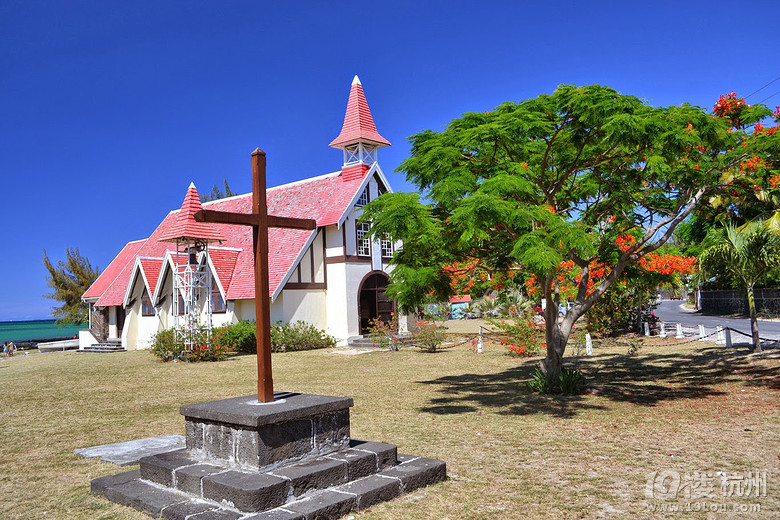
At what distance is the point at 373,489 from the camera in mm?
5992

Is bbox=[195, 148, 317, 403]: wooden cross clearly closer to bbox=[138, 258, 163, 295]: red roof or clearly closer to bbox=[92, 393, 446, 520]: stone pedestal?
bbox=[92, 393, 446, 520]: stone pedestal

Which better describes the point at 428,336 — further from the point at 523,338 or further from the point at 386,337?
the point at 523,338

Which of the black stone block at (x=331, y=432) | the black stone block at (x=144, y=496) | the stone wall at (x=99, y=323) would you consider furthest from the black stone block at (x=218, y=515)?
the stone wall at (x=99, y=323)

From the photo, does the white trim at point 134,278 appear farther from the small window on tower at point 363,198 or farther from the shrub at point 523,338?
the shrub at point 523,338

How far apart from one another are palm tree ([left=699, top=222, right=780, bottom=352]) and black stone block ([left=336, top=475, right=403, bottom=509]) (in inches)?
512

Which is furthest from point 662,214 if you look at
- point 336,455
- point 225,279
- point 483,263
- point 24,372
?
point 24,372

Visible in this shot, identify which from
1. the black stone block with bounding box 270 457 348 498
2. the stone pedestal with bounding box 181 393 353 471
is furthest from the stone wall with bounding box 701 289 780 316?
the black stone block with bounding box 270 457 348 498

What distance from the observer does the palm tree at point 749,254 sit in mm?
15680

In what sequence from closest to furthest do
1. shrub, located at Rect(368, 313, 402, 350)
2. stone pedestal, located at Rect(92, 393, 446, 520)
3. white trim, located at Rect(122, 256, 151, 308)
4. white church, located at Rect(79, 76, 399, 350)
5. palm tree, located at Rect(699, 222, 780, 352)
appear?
stone pedestal, located at Rect(92, 393, 446, 520) → palm tree, located at Rect(699, 222, 780, 352) → shrub, located at Rect(368, 313, 402, 350) → white church, located at Rect(79, 76, 399, 350) → white trim, located at Rect(122, 256, 151, 308)

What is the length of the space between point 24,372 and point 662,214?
71.7 ft

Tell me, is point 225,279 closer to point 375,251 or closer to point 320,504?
point 375,251

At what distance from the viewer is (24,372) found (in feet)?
73.5

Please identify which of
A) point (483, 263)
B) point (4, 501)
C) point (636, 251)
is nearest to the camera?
point (4, 501)

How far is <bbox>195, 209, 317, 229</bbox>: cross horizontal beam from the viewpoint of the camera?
632 cm
